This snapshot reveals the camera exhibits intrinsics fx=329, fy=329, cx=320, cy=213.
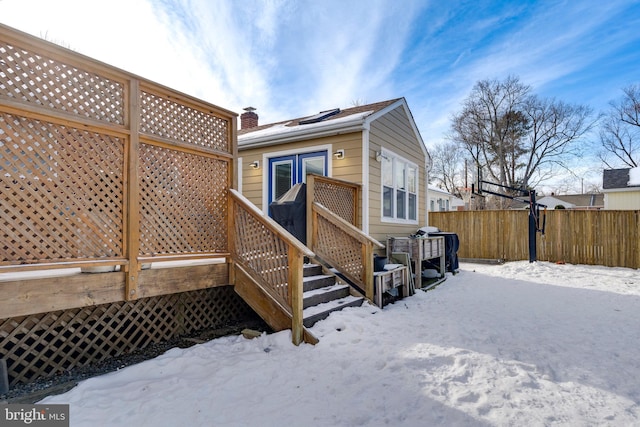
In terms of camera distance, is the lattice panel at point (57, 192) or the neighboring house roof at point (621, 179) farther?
Result: the neighboring house roof at point (621, 179)

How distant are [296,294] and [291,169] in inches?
172

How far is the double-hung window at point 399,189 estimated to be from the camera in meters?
7.39

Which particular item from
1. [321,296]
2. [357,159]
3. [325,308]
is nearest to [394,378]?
[325,308]

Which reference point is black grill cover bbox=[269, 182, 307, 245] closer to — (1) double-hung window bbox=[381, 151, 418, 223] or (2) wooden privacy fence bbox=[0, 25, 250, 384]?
(2) wooden privacy fence bbox=[0, 25, 250, 384]

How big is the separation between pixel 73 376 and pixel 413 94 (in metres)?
13.9

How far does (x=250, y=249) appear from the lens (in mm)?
3877

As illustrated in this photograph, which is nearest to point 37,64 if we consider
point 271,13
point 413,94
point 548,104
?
point 271,13

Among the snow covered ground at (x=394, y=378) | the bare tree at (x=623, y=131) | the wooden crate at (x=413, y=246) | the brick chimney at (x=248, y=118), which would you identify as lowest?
the snow covered ground at (x=394, y=378)

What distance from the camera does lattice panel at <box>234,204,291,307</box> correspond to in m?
3.62

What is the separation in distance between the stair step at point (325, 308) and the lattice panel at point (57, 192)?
1.98 metres

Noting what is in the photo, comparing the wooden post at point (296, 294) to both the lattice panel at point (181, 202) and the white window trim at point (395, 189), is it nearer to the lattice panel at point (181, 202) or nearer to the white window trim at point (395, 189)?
the lattice panel at point (181, 202)

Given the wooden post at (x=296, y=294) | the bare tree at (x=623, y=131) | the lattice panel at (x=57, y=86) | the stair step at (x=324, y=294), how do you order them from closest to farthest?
1. the lattice panel at (x=57, y=86)
2. the wooden post at (x=296, y=294)
3. the stair step at (x=324, y=294)
4. the bare tree at (x=623, y=131)
